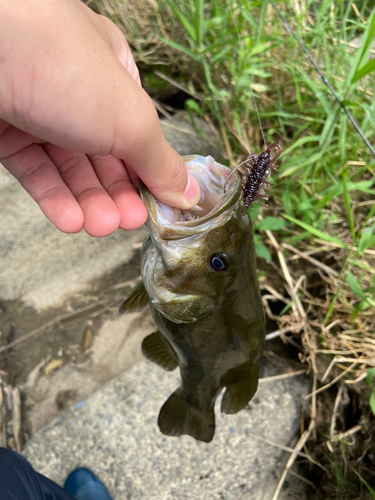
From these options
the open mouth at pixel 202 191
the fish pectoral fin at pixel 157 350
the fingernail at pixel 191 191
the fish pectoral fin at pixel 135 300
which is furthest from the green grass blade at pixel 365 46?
the fish pectoral fin at pixel 157 350

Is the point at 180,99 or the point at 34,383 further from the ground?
the point at 180,99

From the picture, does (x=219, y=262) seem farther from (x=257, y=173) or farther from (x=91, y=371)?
(x=91, y=371)

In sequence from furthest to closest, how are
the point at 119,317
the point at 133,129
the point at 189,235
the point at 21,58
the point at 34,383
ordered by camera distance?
the point at 119,317 → the point at 34,383 → the point at 189,235 → the point at 133,129 → the point at 21,58

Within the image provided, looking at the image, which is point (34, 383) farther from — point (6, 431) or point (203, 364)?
point (203, 364)

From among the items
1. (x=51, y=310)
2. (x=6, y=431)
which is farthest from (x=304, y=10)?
(x=6, y=431)

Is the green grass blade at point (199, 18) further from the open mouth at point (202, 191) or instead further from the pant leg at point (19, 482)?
the pant leg at point (19, 482)

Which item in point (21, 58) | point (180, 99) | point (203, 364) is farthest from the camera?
point (180, 99)
